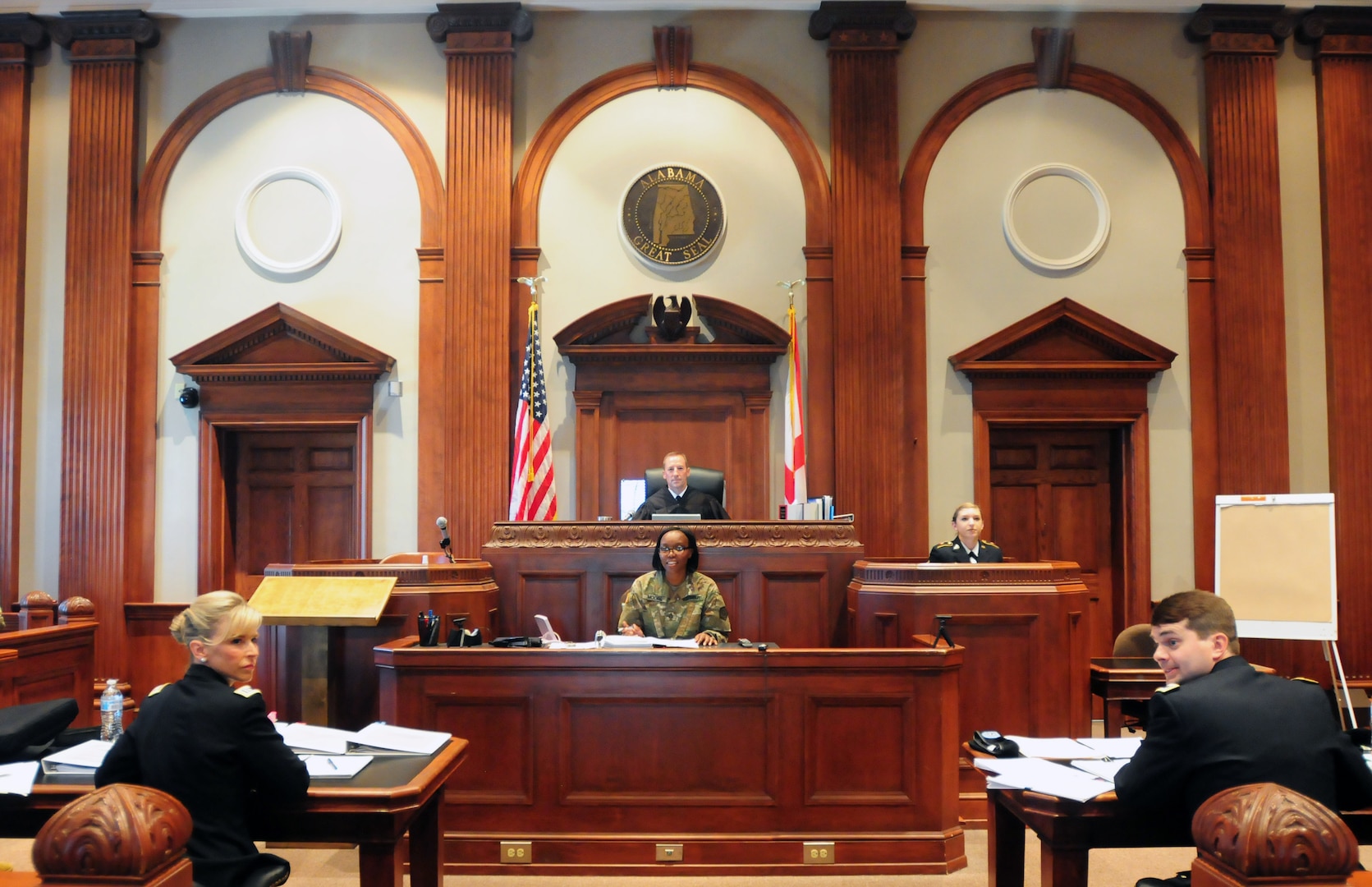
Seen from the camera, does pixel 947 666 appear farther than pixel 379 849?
Yes

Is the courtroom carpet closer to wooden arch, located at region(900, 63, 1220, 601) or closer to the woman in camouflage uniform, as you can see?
the woman in camouflage uniform

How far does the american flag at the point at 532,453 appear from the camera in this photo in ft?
27.8

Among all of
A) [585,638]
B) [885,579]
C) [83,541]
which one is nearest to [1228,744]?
[885,579]

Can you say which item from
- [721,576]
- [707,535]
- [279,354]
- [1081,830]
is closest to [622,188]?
[279,354]

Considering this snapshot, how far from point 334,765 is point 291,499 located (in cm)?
690

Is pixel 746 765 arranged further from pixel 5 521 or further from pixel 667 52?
pixel 5 521

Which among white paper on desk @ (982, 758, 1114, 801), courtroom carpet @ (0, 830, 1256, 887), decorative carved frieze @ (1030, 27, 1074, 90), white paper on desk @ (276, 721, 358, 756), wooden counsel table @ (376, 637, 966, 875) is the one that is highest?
decorative carved frieze @ (1030, 27, 1074, 90)

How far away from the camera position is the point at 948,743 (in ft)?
15.8

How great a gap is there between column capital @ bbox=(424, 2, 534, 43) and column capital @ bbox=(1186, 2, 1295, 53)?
594 cm

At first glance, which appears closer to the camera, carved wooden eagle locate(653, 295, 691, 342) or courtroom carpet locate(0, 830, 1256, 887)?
courtroom carpet locate(0, 830, 1256, 887)

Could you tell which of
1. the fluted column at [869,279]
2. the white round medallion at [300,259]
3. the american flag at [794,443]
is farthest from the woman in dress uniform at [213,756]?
the white round medallion at [300,259]

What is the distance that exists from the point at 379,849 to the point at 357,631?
3047 mm

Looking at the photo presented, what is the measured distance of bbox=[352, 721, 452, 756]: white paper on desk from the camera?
10.8 feet

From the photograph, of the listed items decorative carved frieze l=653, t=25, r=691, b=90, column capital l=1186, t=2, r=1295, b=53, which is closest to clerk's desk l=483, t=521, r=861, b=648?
decorative carved frieze l=653, t=25, r=691, b=90
